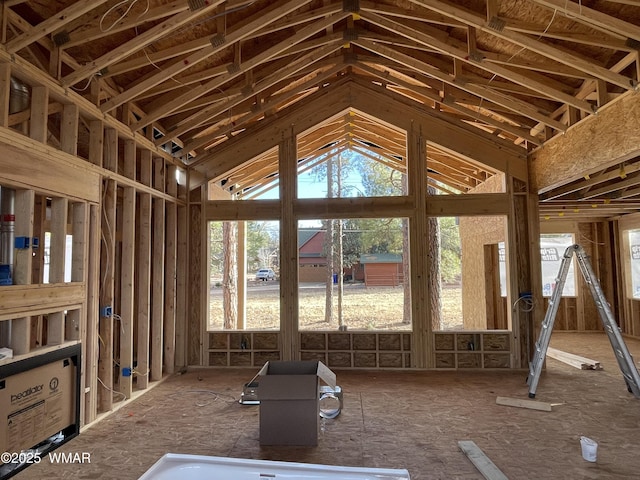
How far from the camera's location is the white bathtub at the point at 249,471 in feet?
8.55

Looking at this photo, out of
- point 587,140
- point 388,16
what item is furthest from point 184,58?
point 587,140

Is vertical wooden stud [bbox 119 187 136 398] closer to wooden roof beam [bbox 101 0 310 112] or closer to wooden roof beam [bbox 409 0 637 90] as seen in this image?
wooden roof beam [bbox 101 0 310 112]

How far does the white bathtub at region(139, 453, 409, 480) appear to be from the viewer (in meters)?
2.61

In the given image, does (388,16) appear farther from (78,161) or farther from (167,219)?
(167,219)

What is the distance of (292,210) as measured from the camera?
6492 mm

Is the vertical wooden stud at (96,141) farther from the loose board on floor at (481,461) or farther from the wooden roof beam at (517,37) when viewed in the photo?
the loose board on floor at (481,461)

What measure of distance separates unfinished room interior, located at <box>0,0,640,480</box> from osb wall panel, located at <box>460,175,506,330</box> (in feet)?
0.75

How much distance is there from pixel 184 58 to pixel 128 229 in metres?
2.27

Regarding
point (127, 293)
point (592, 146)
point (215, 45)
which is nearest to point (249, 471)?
point (127, 293)

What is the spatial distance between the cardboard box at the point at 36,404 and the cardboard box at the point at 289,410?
6.54 ft

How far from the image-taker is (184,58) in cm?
→ 446

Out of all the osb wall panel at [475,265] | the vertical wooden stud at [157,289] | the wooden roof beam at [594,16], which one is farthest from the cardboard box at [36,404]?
the osb wall panel at [475,265]

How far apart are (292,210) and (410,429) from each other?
3900mm

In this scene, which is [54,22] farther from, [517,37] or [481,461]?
[481,461]
